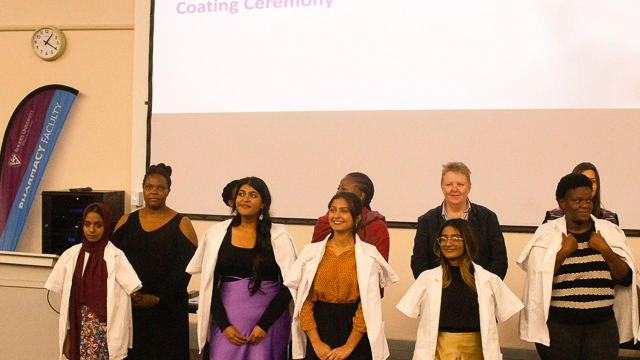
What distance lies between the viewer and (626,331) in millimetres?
3012

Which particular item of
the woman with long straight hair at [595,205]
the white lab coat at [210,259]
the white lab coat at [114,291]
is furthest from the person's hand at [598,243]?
the white lab coat at [114,291]

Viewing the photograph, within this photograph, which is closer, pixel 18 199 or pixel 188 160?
pixel 188 160

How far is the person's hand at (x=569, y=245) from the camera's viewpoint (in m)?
2.93

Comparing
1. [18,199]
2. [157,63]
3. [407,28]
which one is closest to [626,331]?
[407,28]

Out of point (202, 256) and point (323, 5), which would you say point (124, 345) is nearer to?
point (202, 256)

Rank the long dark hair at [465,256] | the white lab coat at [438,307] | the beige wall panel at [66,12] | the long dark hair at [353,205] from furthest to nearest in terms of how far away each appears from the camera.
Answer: the beige wall panel at [66,12]
the long dark hair at [353,205]
the long dark hair at [465,256]
the white lab coat at [438,307]

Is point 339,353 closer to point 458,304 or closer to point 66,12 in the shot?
point 458,304

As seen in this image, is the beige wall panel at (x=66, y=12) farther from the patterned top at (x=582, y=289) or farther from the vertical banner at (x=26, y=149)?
the patterned top at (x=582, y=289)

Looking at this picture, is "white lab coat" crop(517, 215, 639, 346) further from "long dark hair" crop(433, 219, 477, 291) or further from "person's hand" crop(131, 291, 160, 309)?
"person's hand" crop(131, 291, 160, 309)

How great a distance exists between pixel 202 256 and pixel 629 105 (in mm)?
3089

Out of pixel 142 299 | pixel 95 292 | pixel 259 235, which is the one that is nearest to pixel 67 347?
pixel 95 292

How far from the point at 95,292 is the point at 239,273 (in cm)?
75

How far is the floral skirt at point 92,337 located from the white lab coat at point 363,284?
3.17ft

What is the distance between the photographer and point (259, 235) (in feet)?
10.4
